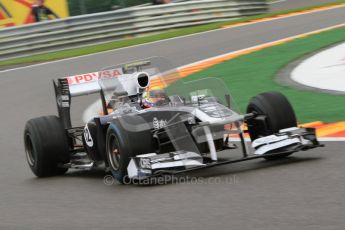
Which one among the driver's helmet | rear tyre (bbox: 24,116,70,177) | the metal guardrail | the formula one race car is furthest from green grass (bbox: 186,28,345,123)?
the metal guardrail

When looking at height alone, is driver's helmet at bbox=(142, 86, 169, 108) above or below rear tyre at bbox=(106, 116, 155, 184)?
above

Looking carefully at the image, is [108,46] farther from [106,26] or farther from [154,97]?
[154,97]

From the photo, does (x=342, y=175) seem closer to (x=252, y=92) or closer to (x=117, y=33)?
(x=252, y=92)

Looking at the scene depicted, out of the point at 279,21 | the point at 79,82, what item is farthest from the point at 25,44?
the point at 79,82

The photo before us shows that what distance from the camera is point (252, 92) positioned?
12.5 meters

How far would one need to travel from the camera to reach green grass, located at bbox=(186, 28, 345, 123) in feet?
34.4

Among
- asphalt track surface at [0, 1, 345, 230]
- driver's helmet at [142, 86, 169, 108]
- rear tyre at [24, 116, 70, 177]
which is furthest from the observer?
rear tyre at [24, 116, 70, 177]

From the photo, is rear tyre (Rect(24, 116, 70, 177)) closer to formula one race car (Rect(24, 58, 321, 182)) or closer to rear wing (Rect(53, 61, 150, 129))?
formula one race car (Rect(24, 58, 321, 182))

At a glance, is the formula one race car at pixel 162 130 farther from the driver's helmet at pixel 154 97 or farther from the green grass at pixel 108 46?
the green grass at pixel 108 46

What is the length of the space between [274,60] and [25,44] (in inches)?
324

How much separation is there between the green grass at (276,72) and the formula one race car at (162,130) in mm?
1880

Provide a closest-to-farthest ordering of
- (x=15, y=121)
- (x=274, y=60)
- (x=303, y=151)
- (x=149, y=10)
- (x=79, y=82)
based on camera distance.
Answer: (x=303, y=151)
(x=79, y=82)
(x=15, y=121)
(x=274, y=60)
(x=149, y=10)

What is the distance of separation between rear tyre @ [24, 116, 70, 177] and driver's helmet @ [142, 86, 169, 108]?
48.2 inches

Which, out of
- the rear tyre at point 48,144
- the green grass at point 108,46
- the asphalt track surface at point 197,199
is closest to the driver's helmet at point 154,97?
the asphalt track surface at point 197,199
